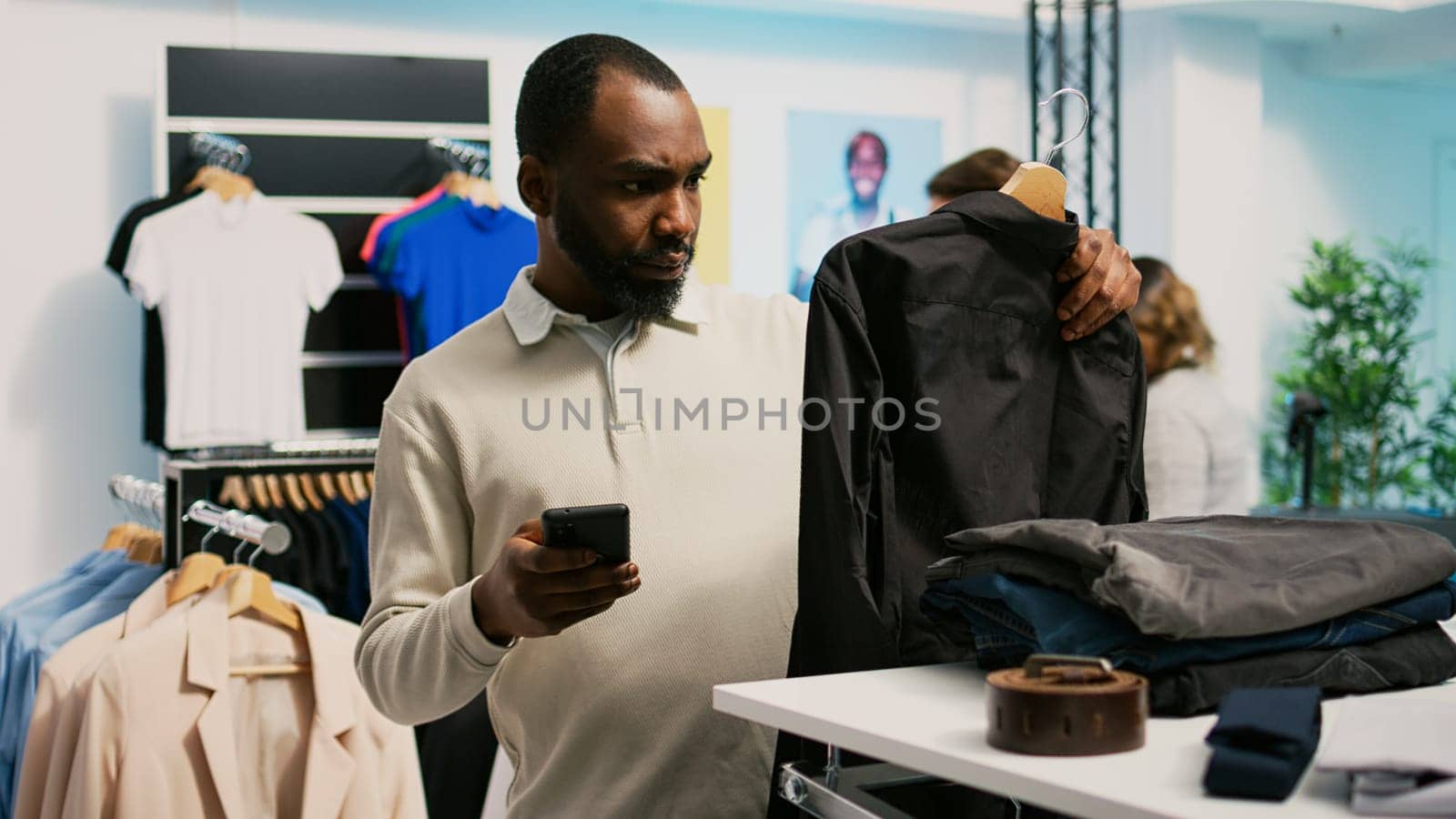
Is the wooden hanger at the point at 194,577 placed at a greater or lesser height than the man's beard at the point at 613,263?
lesser

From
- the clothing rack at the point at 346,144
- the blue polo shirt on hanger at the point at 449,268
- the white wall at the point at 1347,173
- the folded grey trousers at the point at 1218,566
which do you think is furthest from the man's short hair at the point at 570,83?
the white wall at the point at 1347,173

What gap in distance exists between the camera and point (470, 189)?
466 centimetres

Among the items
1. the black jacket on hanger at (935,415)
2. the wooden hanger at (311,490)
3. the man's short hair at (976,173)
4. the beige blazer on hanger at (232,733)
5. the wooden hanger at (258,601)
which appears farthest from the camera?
the wooden hanger at (311,490)

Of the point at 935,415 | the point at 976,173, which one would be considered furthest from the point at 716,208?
the point at 935,415

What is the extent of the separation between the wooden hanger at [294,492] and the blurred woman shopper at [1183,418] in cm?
207

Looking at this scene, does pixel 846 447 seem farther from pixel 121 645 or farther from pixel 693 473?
pixel 121 645

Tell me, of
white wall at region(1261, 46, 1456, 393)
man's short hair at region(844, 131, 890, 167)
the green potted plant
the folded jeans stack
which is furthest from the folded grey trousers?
white wall at region(1261, 46, 1456, 393)

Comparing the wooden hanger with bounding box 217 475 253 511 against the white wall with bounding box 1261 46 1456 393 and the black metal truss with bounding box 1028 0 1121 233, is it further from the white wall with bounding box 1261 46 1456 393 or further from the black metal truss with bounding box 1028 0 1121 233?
the white wall with bounding box 1261 46 1456 393

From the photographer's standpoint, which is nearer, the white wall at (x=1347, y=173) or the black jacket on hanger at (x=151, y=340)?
the black jacket on hanger at (x=151, y=340)

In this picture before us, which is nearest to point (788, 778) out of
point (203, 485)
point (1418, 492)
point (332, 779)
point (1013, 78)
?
point (332, 779)

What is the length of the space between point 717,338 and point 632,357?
0.41 feet

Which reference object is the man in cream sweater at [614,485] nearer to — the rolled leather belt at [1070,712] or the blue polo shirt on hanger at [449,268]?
the rolled leather belt at [1070,712]

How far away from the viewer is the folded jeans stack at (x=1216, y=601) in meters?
1.03

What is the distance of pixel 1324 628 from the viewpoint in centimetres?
109
